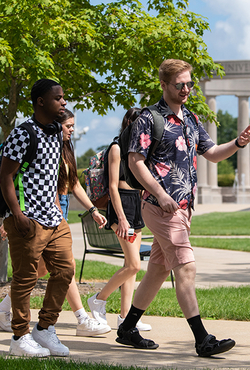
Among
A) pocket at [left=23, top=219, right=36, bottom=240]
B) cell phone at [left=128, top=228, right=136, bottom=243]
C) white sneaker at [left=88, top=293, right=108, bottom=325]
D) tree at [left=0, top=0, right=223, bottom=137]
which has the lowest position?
white sneaker at [left=88, top=293, right=108, bottom=325]

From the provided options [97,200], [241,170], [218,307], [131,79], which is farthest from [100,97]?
[241,170]

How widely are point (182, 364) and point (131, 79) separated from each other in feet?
15.8

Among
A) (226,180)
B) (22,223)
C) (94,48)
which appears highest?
(94,48)

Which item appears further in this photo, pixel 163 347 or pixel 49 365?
pixel 163 347

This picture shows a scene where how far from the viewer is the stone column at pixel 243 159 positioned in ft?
161

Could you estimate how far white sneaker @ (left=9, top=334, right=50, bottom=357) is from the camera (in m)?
3.57

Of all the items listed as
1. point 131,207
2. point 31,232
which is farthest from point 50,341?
point 131,207

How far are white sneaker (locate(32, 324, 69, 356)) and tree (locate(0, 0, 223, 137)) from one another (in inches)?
125

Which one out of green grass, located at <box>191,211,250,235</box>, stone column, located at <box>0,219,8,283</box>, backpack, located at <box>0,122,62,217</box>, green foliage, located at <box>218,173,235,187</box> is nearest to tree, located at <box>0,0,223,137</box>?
stone column, located at <box>0,219,8,283</box>

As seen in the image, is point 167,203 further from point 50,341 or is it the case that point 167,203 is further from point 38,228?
point 50,341

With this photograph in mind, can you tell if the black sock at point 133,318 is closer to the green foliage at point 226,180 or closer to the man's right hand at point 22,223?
the man's right hand at point 22,223

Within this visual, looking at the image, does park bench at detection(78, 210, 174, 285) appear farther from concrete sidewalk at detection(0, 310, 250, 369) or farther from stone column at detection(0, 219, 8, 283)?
concrete sidewalk at detection(0, 310, 250, 369)

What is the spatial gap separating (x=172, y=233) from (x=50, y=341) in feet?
3.83

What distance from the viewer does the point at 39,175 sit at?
359cm
